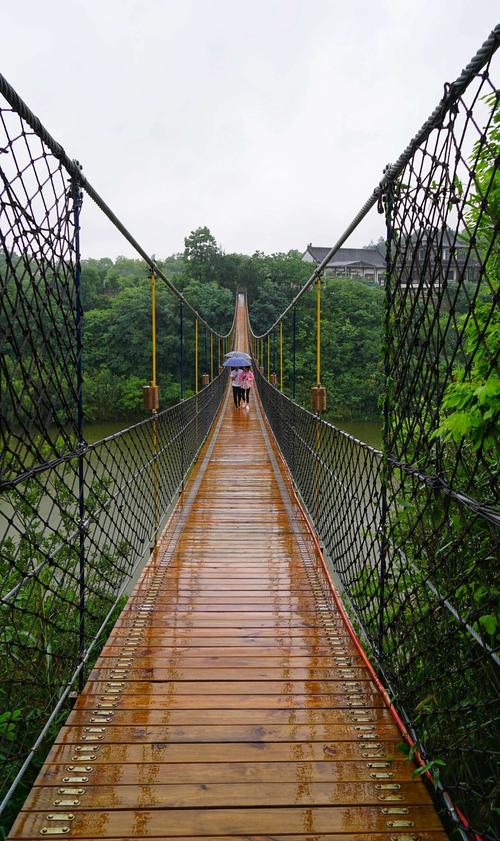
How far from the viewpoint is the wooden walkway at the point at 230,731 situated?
3.43 ft

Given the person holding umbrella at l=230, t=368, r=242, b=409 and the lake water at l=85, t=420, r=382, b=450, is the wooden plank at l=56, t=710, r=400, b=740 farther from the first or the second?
the lake water at l=85, t=420, r=382, b=450

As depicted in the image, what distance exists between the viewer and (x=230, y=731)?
4.33ft

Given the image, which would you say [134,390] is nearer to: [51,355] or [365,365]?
[365,365]

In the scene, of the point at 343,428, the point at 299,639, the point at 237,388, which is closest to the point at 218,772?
the point at 299,639

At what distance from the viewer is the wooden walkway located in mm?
1046

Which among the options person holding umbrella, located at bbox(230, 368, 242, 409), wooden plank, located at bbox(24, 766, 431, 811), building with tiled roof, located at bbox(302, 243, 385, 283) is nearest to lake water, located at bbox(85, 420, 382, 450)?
person holding umbrella, located at bbox(230, 368, 242, 409)

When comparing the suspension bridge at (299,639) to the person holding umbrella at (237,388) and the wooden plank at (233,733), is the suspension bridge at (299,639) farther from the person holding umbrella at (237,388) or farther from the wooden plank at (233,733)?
the person holding umbrella at (237,388)

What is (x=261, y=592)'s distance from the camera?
2.17 meters

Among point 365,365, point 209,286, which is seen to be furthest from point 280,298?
point 365,365

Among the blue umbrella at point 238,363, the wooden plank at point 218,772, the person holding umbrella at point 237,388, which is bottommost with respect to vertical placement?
the wooden plank at point 218,772

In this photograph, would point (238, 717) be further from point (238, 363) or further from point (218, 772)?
point (238, 363)

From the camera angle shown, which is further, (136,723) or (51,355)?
(136,723)

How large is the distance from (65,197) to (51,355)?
0.44 meters

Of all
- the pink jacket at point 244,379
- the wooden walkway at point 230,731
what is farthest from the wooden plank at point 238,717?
the pink jacket at point 244,379
